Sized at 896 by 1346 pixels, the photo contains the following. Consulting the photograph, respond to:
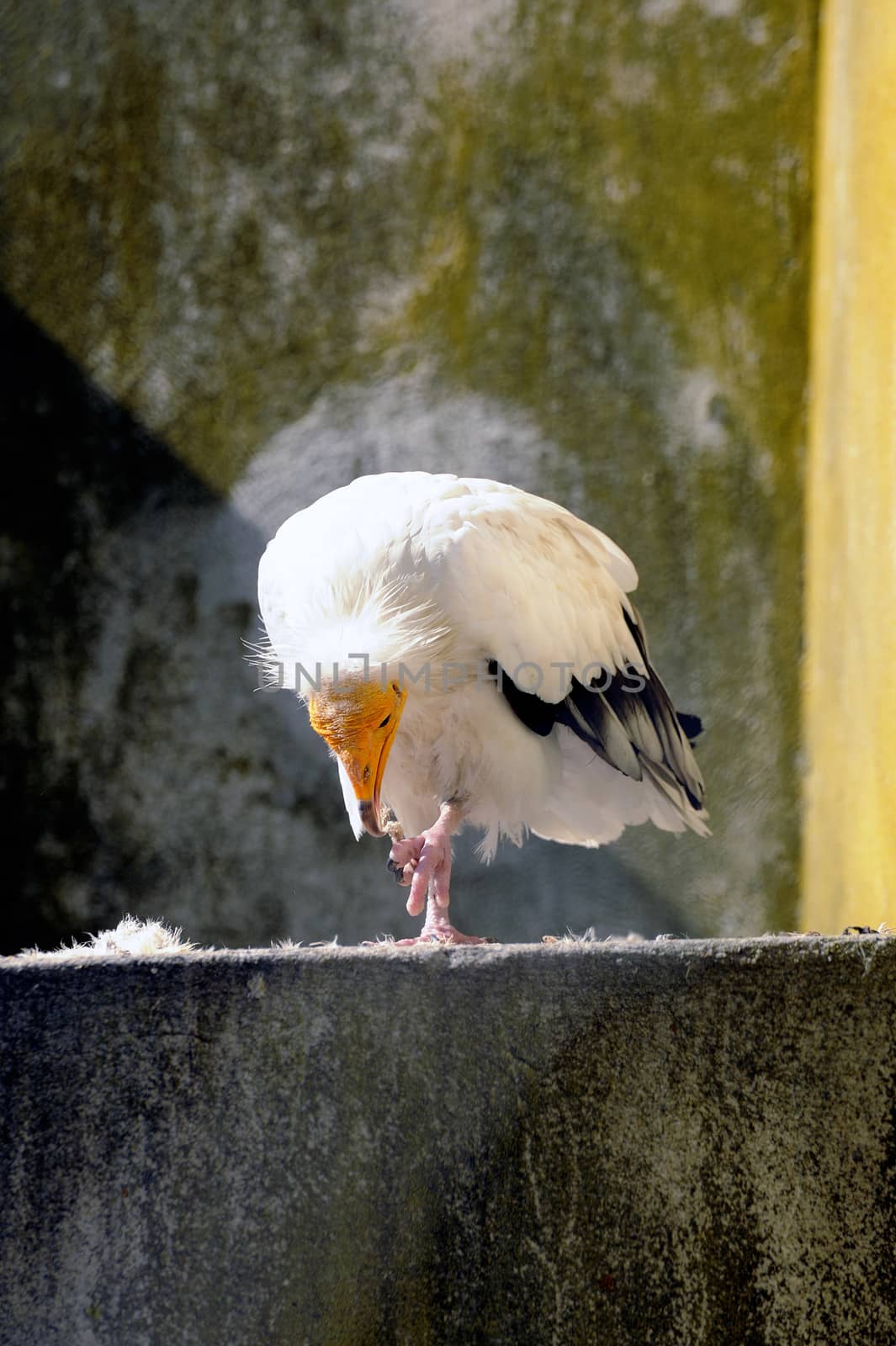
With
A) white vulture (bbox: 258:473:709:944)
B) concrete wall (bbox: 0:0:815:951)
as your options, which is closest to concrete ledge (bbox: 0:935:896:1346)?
white vulture (bbox: 258:473:709:944)

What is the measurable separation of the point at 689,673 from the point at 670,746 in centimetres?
162

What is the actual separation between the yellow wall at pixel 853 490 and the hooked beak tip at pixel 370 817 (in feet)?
4.37

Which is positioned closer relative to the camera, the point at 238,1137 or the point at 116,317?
the point at 238,1137

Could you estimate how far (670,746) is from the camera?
342cm

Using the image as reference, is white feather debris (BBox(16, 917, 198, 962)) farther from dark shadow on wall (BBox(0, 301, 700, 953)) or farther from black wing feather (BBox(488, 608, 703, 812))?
dark shadow on wall (BBox(0, 301, 700, 953))

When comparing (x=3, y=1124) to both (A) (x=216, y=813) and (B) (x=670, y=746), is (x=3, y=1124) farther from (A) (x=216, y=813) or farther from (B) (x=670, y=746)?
(A) (x=216, y=813)

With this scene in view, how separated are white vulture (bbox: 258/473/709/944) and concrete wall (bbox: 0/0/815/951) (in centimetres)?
164

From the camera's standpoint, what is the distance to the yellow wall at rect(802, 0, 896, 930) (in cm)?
341

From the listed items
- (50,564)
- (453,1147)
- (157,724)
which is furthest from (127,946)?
(50,564)

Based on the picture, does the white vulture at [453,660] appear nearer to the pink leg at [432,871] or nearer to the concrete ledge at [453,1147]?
the pink leg at [432,871]

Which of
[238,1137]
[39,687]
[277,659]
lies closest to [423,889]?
[277,659]

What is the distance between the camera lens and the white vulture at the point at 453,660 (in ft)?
9.29

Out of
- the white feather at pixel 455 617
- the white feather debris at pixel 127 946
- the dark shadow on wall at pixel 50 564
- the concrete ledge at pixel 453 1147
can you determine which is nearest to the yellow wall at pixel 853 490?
the white feather at pixel 455 617

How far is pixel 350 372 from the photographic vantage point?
517 cm
